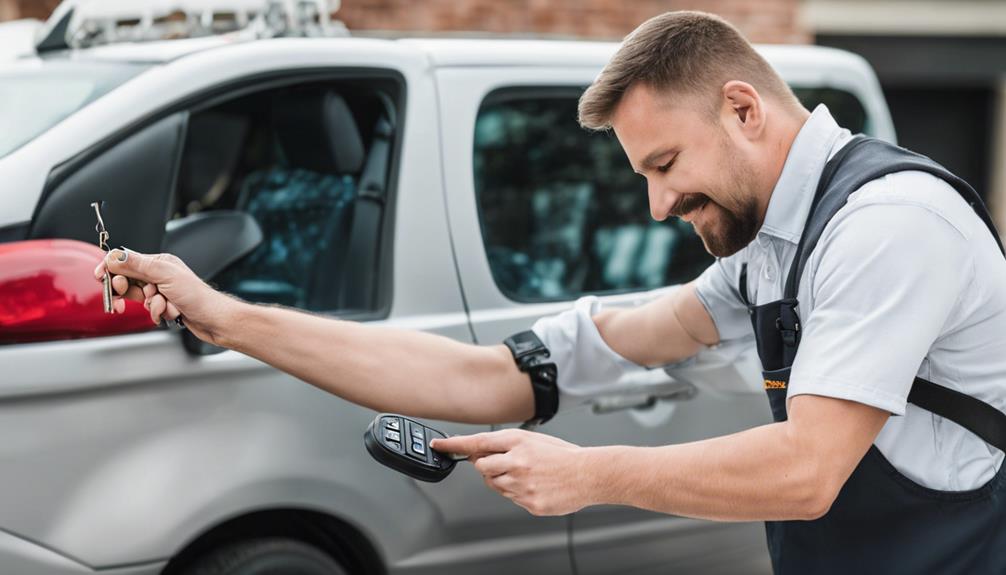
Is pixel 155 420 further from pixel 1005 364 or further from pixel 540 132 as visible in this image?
pixel 1005 364

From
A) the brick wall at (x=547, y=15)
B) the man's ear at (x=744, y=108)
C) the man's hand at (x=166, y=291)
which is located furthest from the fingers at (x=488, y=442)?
the brick wall at (x=547, y=15)

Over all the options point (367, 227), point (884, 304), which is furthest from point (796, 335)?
point (367, 227)

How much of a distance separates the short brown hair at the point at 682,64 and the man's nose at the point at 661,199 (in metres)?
0.14

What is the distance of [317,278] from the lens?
2.54m

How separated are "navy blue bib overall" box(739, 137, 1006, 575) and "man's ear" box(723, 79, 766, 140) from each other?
138mm

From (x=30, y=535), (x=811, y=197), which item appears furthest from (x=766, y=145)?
(x=30, y=535)

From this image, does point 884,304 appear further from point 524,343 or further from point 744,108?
point 524,343

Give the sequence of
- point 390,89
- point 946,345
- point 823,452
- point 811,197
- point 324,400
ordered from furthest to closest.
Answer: point 390,89 → point 324,400 → point 811,197 → point 946,345 → point 823,452

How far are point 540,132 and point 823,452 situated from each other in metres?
1.33

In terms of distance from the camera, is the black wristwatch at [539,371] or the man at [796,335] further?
the black wristwatch at [539,371]

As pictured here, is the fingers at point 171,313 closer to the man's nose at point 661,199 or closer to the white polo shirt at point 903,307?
the man's nose at point 661,199

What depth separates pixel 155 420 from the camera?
1.93 metres

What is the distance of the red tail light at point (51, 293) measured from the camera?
1.82m

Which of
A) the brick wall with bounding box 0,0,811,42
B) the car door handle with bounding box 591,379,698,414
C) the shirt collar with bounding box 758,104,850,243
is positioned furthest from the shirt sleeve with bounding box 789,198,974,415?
the brick wall with bounding box 0,0,811,42
